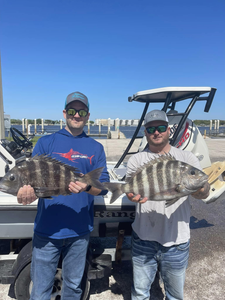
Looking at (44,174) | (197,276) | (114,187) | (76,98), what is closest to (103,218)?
(114,187)

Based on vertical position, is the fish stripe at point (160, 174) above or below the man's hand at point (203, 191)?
above

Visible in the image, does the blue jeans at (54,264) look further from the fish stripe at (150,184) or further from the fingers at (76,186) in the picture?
the fish stripe at (150,184)

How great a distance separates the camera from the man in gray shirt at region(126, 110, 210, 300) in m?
2.01

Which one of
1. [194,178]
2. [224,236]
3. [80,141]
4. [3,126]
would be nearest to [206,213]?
[224,236]

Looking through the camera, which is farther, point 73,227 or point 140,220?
point 140,220

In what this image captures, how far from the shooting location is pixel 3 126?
6.05 metres

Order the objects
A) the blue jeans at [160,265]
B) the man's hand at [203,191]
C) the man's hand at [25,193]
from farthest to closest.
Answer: the blue jeans at [160,265] → the man's hand at [203,191] → the man's hand at [25,193]

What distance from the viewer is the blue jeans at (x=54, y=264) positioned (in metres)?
1.97

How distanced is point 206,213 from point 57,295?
448 centimetres

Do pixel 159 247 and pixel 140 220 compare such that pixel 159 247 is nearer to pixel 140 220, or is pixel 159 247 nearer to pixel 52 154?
pixel 140 220

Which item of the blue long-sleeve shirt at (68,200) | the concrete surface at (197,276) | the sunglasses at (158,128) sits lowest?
the concrete surface at (197,276)

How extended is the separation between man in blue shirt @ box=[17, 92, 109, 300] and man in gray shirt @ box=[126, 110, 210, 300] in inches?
20.8

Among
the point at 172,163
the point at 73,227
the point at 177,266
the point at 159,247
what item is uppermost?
the point at 172,163

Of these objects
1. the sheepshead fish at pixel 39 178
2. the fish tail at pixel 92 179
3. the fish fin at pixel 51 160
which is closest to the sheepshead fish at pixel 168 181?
the fish tail at pixel 92 179
